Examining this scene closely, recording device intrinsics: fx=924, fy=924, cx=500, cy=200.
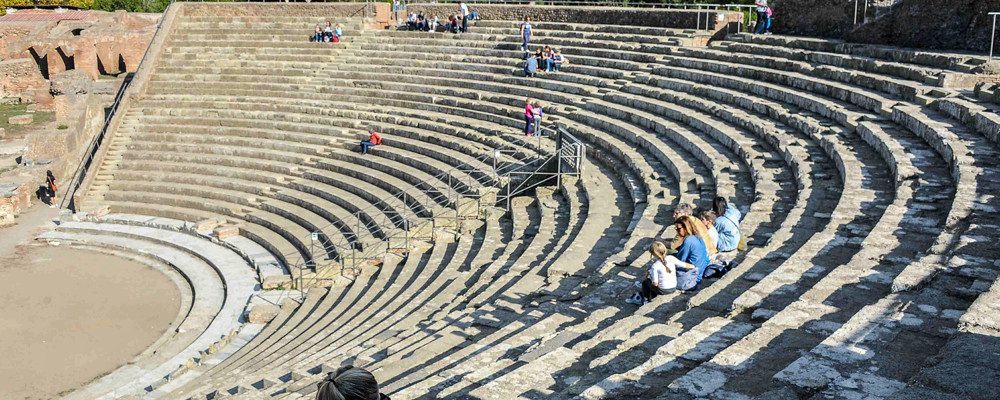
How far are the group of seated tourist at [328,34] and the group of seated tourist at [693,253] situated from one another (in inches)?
680

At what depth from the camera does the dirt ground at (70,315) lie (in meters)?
12.2

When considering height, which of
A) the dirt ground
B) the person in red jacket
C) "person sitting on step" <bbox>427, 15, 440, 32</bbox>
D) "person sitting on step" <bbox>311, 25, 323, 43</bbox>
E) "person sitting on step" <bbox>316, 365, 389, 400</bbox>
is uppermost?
"person sitting on step" <bbox>427, 15, 440, 32</bbox>

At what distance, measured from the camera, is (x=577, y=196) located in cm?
1357

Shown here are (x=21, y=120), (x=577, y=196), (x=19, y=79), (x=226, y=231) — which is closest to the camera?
(x=577, y=196)

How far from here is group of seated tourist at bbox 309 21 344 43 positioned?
2434 centimetres

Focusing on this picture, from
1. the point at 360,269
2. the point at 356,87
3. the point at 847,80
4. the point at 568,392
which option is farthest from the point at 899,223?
the point at 356,87

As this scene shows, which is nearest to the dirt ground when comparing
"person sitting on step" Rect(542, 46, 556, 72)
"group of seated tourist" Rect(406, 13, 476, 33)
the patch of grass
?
the patch of grass

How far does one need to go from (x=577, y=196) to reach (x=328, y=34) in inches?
516

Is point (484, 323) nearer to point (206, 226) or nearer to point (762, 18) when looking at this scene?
point (206, 226)

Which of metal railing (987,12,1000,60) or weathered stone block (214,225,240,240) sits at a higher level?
metal railing (987,12,1000,60)

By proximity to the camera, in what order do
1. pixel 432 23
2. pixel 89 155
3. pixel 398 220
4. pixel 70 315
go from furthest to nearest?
pixel 432 23 < pixel 89 155 < pixel 398 220 < pixel 70 315

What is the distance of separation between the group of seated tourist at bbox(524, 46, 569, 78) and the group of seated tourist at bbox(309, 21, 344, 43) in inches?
252

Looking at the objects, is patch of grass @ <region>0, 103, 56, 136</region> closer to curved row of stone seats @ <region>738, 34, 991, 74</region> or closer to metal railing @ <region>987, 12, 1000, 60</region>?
curved row of stone seats @ <region>738, 34, 991, 74</region>

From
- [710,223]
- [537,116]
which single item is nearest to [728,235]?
[710,223]
